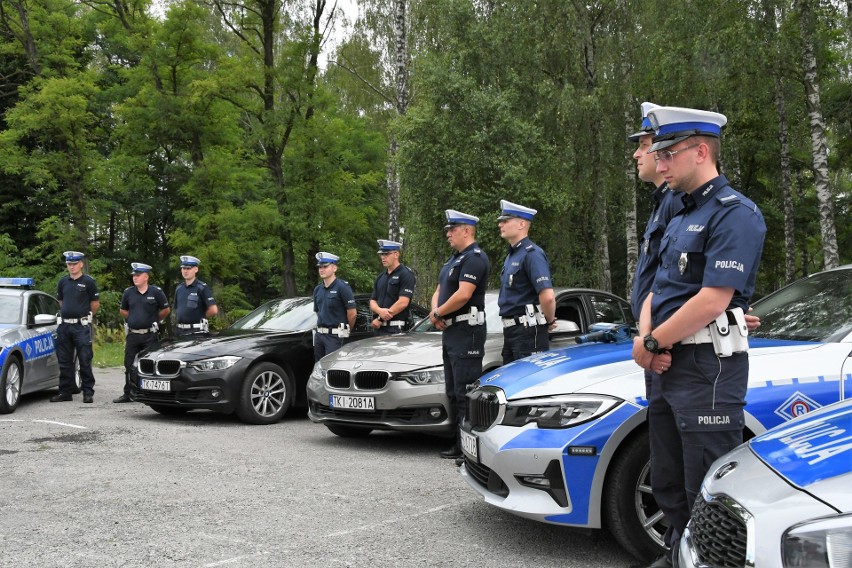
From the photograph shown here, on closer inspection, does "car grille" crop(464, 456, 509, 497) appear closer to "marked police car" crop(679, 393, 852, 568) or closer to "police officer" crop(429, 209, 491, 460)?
"marked police car" crop(679, 393, 852, 568)

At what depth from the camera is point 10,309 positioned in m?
10.3

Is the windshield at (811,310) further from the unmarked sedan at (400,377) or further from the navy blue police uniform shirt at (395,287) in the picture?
the navy blue police uniform shirt at (395,287)

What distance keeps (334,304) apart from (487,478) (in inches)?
192

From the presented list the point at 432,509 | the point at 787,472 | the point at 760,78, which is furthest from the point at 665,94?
the point at 787,472

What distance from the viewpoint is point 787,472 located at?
2438 mm

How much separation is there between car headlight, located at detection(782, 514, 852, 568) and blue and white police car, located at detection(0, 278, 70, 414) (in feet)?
30.1

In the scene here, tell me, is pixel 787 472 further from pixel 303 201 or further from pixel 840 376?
pixel 303 201

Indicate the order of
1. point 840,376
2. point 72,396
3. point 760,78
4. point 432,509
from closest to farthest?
point 840,376 → point 432,509 → point 72,396 → point 760,78

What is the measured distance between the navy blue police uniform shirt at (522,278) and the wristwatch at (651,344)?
10.9 ft

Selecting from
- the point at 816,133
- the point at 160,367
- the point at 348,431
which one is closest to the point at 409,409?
the point at 348,431

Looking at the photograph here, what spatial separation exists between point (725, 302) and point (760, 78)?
18.6 m

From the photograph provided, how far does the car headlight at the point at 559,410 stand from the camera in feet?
13.5

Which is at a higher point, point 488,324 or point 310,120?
point 310,120

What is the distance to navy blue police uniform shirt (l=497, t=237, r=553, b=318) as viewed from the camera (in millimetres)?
6707
